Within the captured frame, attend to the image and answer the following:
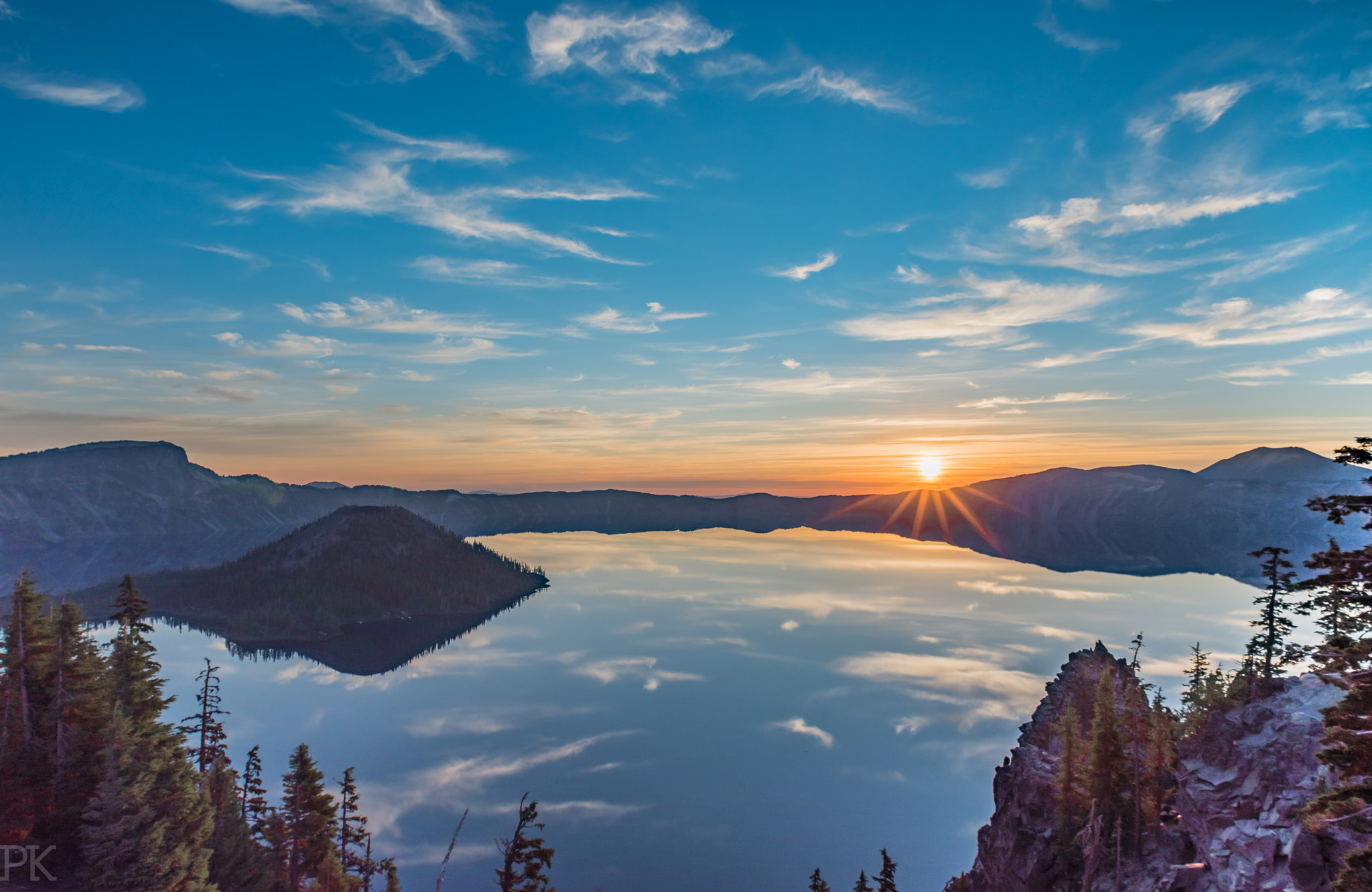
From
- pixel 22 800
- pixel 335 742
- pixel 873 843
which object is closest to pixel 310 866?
pixel 22 800

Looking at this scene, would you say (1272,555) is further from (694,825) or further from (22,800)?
(694,825)

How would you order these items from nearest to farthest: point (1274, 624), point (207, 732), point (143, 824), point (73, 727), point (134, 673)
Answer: point (143, 824)
point (73, 727)
point (134, 673)
point (1274, 624)
point (207, 732)

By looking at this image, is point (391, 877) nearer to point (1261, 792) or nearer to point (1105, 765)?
point (1105, 765)

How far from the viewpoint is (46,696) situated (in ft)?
126

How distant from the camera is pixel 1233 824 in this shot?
112ft

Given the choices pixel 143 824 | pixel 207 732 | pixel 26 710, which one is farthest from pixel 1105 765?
pixel 26 710

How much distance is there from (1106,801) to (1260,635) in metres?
17.8

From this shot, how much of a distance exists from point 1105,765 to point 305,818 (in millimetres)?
56699

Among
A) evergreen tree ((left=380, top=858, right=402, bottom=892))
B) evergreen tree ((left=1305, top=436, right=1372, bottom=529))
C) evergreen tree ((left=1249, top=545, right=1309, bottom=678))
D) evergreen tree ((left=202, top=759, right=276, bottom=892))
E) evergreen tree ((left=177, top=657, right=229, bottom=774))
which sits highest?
evergreen tree ((left=1305, top=436, right=1372, bottom=529))

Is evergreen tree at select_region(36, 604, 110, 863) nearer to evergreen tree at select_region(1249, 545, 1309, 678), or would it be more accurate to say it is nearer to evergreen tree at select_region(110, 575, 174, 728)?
evergreen tree at select_region(110, 575, 174, 728)

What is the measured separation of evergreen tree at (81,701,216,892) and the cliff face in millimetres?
53894

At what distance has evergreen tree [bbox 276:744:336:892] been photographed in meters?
46.0

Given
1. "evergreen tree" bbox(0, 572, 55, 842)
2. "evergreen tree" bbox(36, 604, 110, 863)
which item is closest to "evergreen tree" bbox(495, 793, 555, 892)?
"evergreen tree" bbox(36, 604, 110, 863)

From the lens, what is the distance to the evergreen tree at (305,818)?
46.0 metres
